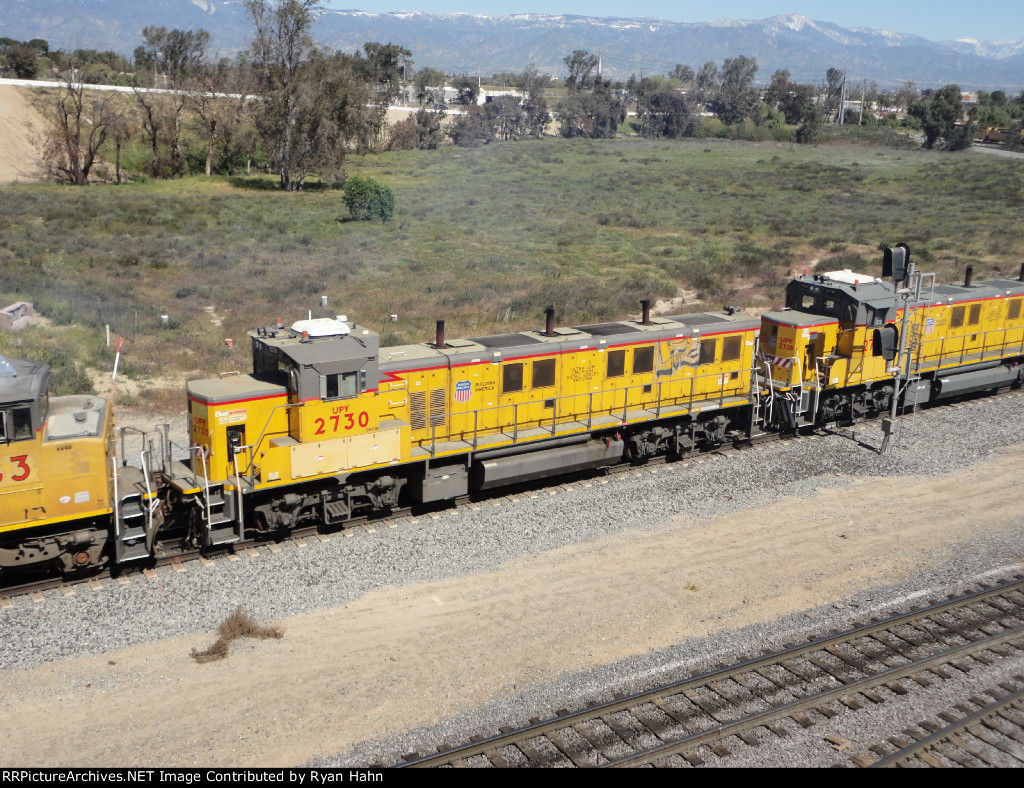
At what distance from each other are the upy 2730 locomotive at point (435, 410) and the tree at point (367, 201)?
122 ft

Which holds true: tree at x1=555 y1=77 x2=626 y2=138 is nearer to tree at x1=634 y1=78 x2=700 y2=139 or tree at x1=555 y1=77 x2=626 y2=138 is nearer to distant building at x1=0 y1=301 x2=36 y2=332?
tree at x1=634 y1=78 x2=700 y2=139

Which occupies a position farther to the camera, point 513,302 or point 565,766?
point 513,302

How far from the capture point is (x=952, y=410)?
25953mm

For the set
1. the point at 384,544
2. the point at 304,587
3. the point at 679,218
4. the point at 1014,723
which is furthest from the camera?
the point at 679,218

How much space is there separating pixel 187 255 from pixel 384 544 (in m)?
31.6

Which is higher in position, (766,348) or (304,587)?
(766,348)

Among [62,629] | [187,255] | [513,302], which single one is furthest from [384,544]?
[187,255]

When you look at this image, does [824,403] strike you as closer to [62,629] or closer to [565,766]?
[565,766]

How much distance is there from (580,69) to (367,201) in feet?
384

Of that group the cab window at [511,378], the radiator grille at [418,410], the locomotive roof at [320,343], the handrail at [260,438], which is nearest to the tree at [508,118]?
the cab window at [511,378]

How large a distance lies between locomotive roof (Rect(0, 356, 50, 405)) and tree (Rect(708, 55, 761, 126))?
135856 millimetres

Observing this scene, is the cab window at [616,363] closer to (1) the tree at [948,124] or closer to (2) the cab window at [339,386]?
(2) the cab window at [339,386]

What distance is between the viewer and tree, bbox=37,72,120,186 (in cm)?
6875
